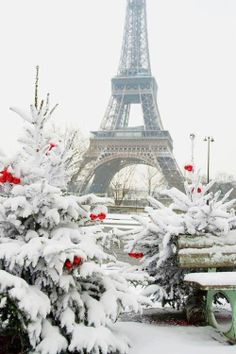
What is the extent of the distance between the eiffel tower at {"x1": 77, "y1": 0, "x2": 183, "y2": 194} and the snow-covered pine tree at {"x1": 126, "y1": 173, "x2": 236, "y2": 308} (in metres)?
40.0

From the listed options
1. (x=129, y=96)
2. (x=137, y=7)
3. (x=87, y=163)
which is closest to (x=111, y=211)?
(x=87, y=163)

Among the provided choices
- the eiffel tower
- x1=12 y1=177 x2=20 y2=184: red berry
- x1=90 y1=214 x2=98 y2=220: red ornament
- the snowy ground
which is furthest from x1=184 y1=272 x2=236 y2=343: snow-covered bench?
the eiffel tower

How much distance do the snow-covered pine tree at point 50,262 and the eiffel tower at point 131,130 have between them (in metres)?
41.1

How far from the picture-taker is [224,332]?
185 inches

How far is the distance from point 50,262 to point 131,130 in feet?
168

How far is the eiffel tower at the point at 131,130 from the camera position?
50094 millimetres

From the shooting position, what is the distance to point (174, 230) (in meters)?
5.07

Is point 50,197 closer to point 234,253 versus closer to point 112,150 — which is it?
point 234,253

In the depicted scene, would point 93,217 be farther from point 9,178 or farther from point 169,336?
point 169,336

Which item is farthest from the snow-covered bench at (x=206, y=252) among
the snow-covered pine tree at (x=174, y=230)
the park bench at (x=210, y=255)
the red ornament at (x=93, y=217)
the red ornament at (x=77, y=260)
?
the red ornament at (x=77, y=260)

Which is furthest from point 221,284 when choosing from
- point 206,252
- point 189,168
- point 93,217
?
point 189,168

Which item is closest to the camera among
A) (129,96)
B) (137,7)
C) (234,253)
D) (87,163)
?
(234,253)

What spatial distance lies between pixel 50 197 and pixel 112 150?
4837 cm

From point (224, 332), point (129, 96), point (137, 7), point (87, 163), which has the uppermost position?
point (137, 7)
